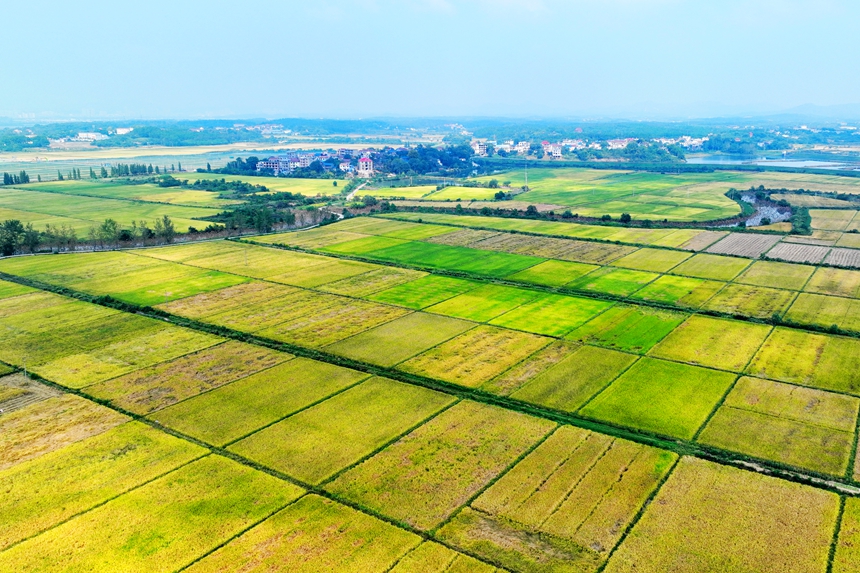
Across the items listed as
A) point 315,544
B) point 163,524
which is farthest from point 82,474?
point 315,544

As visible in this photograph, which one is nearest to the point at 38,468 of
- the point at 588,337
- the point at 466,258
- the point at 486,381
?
the point at 486,381

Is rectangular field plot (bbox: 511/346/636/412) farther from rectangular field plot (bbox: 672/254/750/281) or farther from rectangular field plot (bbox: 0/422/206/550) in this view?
rectangular field plot (bbox: 672/254/750/281)

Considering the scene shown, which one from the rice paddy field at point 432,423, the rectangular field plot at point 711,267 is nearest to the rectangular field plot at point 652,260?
the rectangular field plot at point 711,267

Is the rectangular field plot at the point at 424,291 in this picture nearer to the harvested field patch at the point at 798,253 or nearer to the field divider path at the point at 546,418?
the field divider path at the point at 546,418

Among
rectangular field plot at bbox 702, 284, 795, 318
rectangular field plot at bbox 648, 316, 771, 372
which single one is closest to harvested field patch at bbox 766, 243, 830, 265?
rectangular field plot at bbox 702, 284, 795, 318

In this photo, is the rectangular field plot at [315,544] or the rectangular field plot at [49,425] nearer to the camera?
the rectangular field plot at [315,544]

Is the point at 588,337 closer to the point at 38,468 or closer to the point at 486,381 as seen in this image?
the point at 486,381
